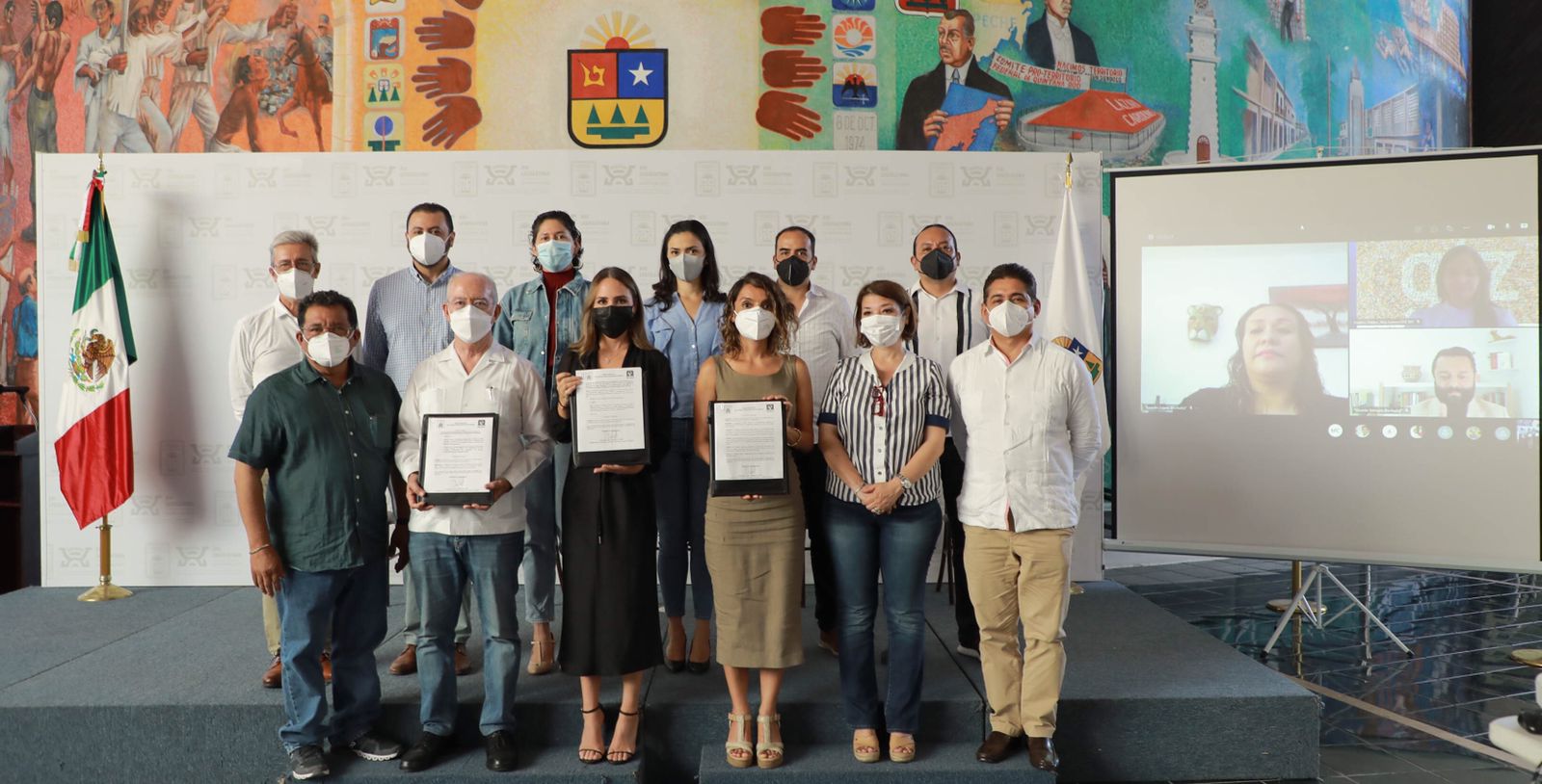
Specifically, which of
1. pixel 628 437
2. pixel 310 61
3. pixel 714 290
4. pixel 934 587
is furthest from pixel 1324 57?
pixel 310 61

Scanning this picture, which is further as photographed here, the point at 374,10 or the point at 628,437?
the point at 374,10

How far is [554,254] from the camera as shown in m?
3.30

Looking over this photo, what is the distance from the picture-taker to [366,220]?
5.05m

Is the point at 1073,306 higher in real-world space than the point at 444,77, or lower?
lower

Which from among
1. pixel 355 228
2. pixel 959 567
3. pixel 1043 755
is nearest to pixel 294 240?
pixel 355 228

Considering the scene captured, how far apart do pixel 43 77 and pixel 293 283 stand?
5.04 meters

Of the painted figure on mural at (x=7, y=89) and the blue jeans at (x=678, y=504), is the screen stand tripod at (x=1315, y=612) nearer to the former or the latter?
the blue jeans at (x=678, y=504)

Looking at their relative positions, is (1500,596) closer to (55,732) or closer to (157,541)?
(55,732)

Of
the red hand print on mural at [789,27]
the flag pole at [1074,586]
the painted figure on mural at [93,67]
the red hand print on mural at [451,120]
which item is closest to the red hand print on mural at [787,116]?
the red hand print on mural at [789,27]

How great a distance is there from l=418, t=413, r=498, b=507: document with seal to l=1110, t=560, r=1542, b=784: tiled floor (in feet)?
10.0

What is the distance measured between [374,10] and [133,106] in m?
1.83

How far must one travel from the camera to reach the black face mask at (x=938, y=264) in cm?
345

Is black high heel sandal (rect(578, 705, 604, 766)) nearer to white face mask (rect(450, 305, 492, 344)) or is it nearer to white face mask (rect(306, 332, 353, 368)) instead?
white face mask (rect(450, 305, 492, 344))

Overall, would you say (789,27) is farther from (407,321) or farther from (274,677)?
(274,677)
